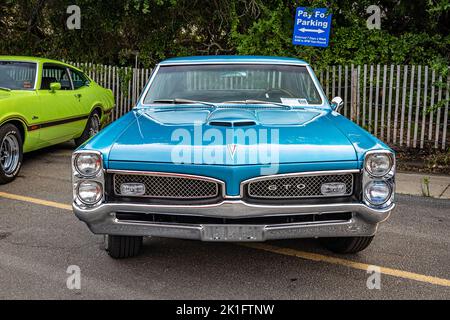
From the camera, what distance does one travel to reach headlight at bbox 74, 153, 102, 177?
12.4ft

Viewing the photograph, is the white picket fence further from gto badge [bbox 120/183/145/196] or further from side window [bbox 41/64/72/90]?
gto badge [bbox 120/183/145/196]

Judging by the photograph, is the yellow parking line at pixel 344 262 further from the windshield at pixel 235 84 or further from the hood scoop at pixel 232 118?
the windshield at pixel 235 84

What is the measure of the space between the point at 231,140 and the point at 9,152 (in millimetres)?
4381

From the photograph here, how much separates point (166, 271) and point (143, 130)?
1.07m

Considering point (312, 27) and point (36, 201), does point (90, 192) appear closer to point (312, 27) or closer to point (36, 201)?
point (36, 201)

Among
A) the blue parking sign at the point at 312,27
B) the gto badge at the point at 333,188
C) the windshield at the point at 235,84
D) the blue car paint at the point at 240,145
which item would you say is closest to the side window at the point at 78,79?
the blue parking sign at the point at 312,27

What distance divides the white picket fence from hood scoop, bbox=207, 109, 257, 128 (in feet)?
19.1

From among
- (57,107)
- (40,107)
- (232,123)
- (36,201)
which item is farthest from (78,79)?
(232,123)

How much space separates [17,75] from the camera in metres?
7.98

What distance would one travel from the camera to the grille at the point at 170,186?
12.2ft

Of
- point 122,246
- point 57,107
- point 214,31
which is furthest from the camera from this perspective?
point 214,31

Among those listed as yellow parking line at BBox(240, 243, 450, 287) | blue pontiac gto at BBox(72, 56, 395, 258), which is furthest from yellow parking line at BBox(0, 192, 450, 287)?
blue pontiac gto at BBox(72, 56, 395, 258)
